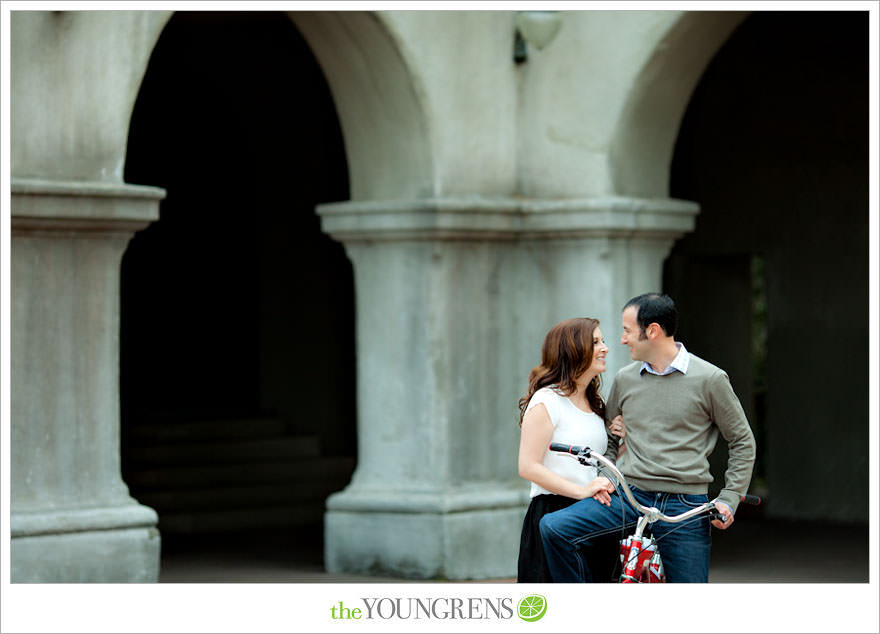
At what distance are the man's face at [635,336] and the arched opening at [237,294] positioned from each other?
643 cm

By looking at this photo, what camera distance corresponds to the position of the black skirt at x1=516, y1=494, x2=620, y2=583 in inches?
198

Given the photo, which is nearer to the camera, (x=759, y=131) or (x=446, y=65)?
(x=446, y=65)

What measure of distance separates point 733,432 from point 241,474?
704 centimetres

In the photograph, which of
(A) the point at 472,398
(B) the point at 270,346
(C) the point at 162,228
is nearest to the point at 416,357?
(A) the point at 472,398

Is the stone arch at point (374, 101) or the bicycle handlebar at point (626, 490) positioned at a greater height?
the stone arch at point (374, 101)

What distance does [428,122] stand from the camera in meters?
8.63

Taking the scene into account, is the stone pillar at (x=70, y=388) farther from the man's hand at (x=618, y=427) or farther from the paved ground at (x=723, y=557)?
the man's hand at (x=618, y=427)

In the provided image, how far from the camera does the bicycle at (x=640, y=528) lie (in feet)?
15.6

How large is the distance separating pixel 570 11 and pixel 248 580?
3.59 meters

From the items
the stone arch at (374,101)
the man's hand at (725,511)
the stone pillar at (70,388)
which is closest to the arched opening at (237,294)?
the stone arch at (374,101)

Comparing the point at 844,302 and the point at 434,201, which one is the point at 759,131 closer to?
the point at 844,302

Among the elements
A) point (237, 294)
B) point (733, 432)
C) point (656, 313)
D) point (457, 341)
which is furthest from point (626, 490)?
point (237, 294)

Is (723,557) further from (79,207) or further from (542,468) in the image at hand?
(542,468)

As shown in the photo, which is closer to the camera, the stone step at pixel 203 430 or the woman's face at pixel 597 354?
the woman's face at pixel 597 354
